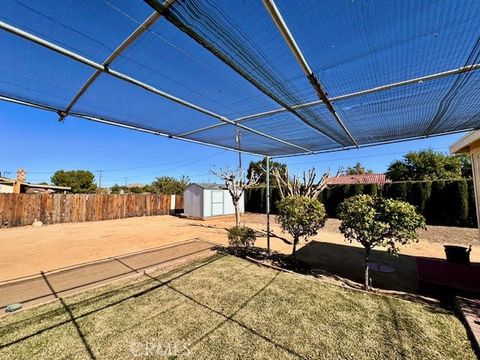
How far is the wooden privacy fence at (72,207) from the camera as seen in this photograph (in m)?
11.0

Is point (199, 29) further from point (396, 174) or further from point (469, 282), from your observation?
point (396, 174)

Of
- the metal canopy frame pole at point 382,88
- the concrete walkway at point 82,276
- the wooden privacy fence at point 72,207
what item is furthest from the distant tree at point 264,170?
the wooden privacy fence at point 72,207

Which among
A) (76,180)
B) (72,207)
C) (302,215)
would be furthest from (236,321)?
(76,180)

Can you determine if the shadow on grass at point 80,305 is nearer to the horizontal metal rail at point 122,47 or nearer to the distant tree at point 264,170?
the horizontal metal rail at point 122,47

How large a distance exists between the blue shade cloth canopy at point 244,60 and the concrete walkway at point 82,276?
2.70 metres

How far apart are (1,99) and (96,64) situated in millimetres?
1310

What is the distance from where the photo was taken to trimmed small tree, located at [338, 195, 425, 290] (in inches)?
134

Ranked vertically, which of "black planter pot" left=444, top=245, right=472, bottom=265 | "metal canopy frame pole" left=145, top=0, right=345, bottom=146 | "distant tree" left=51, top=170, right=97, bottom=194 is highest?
"distant tree" left=51, top=170, right=97, bottom=194

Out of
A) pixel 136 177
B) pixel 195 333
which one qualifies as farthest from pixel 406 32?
pixel 136 177

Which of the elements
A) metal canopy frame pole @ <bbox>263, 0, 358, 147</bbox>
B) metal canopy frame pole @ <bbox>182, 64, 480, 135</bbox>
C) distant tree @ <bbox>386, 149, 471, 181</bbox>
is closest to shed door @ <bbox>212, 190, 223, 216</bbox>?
metal canopy frame pole @ <bbox>182, 64, 480, 135</bbox>

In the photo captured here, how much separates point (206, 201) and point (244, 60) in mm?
13904

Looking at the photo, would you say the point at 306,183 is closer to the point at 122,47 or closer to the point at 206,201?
the point at 122,47

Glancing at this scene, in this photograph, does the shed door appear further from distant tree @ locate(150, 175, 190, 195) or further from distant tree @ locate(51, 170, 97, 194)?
distant tree @ locate(51, 170, 97, 194)

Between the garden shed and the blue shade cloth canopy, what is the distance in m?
12.2
